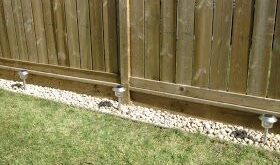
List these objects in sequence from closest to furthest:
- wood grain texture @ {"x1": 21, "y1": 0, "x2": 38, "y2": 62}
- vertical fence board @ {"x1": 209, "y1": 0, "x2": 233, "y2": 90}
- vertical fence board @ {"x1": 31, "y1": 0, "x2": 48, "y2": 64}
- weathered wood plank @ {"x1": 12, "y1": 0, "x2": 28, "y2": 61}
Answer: vertical fence board @ {"x1": 209, "y1": 0, "x2": 233, "y2": 90}, vertical fence board @ {"x1": 31, "y1": 0, "x2": 48, "y2": 64}, wood grain texture @ {"x1": 21, "y1": 0, "x2": 38, "y2": 62}, weathered wood plank @ {"x1": 12, "y1": 0, "x2": 28, "y2": 61}

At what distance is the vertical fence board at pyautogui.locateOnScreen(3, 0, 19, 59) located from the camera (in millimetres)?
6117

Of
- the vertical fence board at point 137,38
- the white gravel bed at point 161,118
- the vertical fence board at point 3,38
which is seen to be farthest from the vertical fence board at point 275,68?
the vertical fence board at point 3,38

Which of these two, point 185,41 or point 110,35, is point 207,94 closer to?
point 185,41

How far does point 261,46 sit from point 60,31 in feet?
9.74

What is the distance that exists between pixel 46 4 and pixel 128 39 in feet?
4.97

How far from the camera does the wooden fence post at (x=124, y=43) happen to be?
16.2 feet

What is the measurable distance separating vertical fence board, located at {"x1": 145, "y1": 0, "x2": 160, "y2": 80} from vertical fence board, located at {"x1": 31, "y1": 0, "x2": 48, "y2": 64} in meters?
1.85

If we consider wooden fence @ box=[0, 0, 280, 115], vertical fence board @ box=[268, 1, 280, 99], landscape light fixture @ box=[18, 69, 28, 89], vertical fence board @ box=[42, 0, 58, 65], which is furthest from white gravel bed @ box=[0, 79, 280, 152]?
vertical fence board @ box=[42, 0, 58, 65]

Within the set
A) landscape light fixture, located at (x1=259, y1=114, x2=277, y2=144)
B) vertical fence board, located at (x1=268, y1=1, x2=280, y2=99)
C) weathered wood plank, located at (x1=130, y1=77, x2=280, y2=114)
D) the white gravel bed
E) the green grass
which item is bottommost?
the green grass

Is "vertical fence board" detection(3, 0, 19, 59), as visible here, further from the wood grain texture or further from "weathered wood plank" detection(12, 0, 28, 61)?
the wood grain texture

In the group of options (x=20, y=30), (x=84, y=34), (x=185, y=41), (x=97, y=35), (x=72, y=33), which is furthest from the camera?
(x=20, y=30)

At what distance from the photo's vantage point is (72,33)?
5598 millimetres

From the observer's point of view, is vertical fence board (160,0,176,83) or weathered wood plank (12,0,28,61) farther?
weathered wood plank (12,0,28,61)

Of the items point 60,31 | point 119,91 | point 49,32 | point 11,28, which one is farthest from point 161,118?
point 11,28
